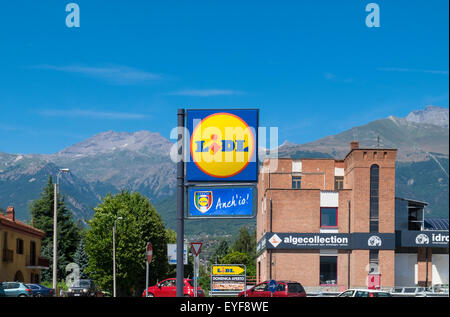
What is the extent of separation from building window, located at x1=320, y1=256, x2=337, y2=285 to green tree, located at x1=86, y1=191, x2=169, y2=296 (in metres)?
22.2

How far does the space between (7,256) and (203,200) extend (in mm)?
45793

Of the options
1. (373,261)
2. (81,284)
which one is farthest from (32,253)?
(373,261)

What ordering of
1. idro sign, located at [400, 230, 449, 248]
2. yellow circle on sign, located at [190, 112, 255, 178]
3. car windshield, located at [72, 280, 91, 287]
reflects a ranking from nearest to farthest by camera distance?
1. yellow circle on sign, located at [190, 112, 255, 178]
2. car windshield, located at [72, 280, 91, 287]
3. idro sign, located at [400, 230, 449, 248]

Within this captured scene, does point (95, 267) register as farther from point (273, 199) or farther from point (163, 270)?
point (273, 199)

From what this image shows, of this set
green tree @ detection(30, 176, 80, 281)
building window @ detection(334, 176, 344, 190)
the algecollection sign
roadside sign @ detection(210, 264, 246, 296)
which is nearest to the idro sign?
the algecollection sign

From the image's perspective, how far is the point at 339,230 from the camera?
284 ft

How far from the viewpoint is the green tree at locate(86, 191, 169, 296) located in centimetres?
8712

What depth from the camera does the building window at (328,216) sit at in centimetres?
8700

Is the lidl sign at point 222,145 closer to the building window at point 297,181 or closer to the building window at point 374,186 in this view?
the building window at point 374,186

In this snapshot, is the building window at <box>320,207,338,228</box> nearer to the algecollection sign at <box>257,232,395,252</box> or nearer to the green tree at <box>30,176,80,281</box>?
the algecollection sign at <box>257,232,395,252</box>

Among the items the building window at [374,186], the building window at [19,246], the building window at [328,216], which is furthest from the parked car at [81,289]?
the building window at [374,186]

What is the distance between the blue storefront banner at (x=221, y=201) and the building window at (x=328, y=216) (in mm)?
67230
